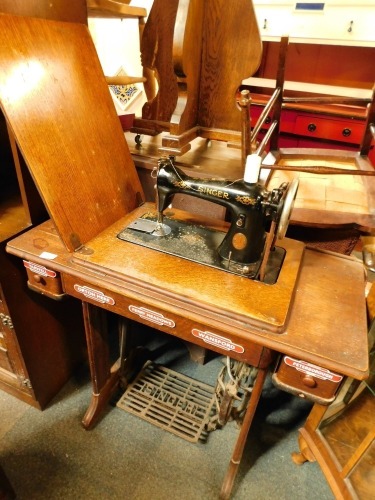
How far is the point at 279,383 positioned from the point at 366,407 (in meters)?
0.62

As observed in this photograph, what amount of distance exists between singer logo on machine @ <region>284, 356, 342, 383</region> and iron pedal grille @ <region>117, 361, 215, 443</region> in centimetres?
82

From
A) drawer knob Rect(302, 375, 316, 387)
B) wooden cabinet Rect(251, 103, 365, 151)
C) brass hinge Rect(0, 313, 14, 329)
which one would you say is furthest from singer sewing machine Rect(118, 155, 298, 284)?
wooden cabinet Rect(251, 103, 365, 151)

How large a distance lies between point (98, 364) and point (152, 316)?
0.59m

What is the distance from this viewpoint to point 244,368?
124cm

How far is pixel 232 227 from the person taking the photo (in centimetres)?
98

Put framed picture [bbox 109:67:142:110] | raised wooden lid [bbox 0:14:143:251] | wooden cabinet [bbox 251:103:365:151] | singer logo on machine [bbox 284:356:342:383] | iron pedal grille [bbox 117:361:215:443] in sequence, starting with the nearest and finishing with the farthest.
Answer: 1. singer logo on machine [bbox 284:356:342:383]
2. raised wooden lid [bbox 0:14:143:251]
3. iron pedal grille [bbox 117:361:215:443]
4. wooden cabinet [bbox 251:103:365:151]
5. framed picture [bbox 109:67:142:110]

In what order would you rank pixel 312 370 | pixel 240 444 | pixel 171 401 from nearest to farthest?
1. pixel 312 370
2. pixel 240 444
3. pixel 171 401

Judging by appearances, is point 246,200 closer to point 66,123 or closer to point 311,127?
point 66,123

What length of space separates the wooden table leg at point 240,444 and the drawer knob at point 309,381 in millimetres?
160

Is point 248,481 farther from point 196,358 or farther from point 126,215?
point 126,215

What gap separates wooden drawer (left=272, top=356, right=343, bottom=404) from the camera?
0.82 metres

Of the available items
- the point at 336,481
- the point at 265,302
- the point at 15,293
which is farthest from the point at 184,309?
the point at 336,481

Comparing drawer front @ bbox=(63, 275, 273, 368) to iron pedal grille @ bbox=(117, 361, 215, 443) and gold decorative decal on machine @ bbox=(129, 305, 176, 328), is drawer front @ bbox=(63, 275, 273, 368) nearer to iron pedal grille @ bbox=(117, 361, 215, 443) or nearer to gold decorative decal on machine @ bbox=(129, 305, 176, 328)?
gold decorative decal on machine @ bbox=(129, 305, 176, 328)

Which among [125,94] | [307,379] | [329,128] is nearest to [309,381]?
[307,379]
